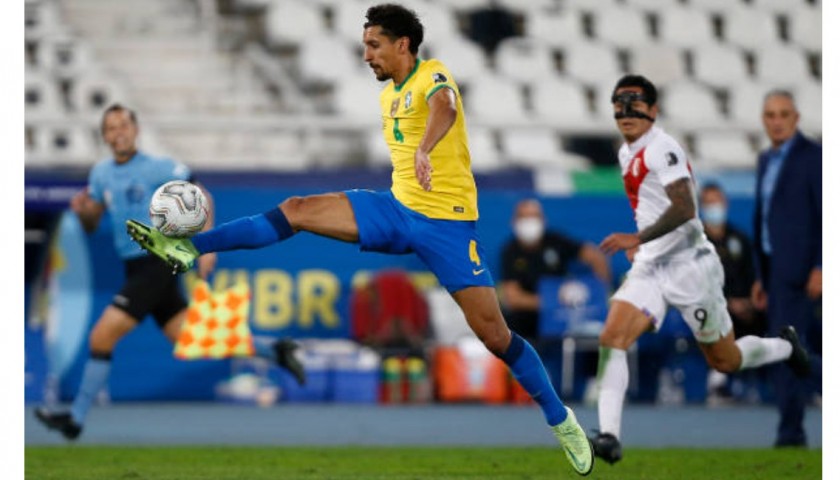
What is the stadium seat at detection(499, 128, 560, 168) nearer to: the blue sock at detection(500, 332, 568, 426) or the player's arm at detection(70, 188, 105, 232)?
the player's arm at detection(70, 188, 105, 232)

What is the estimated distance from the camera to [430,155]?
297 inches

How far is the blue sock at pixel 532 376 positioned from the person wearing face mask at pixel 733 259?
20.1ft

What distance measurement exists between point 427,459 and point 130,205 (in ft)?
8.87

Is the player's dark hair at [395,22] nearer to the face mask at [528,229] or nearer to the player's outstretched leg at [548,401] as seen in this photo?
the player's outstretched leg at [548,401]

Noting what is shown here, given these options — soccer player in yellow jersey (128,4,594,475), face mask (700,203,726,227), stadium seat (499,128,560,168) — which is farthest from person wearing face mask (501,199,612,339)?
soccer player in yellow jersey (128,4,594,475)

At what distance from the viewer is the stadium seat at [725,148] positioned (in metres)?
17.1

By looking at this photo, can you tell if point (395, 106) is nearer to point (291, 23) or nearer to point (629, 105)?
point (629, 105)

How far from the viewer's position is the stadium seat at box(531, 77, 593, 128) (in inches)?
Answer: 688

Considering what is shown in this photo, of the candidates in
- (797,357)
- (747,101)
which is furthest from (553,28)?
(797,357)

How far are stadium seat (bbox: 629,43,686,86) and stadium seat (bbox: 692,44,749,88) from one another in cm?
26

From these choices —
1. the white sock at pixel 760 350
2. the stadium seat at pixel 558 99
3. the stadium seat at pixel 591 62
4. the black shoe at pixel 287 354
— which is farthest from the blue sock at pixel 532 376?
the stadium seat at pixel 591 62

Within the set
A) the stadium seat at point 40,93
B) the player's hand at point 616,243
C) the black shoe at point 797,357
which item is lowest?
the black shoe at point 797,357

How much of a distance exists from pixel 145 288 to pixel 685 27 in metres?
9.82

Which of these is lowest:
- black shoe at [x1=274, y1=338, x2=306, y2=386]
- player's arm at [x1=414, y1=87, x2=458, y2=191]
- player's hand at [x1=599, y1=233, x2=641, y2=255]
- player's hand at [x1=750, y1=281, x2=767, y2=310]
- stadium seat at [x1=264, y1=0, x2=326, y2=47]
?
black shoe at [x1=274, y1=338, x2=306, y2=386]
